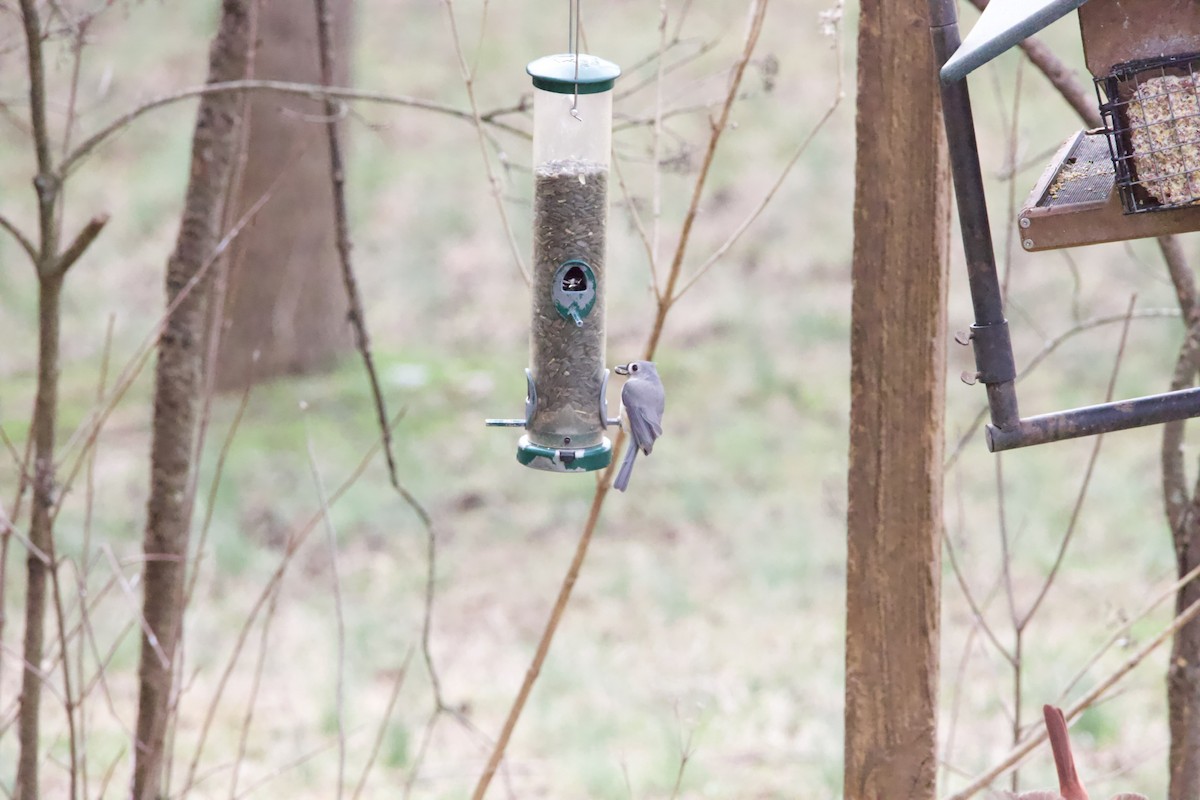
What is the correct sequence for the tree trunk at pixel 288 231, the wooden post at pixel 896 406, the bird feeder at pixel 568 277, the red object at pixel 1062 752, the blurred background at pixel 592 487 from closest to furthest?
the red object at pixel 1062 752
the wooden post at pixel 896 406
the bird feeder at pixel 568 277
the blurred background at pixel 592 487
the tree trunk at pixel 288 231

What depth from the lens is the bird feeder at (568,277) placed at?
89.0 inches

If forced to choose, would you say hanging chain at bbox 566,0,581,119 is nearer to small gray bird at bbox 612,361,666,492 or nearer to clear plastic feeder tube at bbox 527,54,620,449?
clear plastic feeder tube at bbox 527,54,620,449

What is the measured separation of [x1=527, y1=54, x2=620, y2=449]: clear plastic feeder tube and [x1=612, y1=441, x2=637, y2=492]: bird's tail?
230mm

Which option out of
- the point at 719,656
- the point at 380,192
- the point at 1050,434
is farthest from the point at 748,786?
the point at 380,192

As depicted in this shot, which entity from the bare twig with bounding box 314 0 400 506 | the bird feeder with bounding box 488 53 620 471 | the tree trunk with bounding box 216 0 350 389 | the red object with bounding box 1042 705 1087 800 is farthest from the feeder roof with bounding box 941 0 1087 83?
the tree trunk with bounding box 216 0 350 389

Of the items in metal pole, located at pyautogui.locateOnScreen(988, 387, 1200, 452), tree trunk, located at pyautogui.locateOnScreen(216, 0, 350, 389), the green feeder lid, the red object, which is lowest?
the red object

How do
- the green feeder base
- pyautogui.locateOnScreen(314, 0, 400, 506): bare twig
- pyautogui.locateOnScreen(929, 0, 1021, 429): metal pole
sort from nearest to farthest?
pyautogui.locateOnScreen(929, 0, 1021, 429): metal pole
the green feeder base
pyautogui.locateOnScreen(314, 0, 400, 506): bare twig

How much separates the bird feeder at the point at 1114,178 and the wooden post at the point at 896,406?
0.49ft

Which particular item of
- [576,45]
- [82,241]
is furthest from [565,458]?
[82,241]

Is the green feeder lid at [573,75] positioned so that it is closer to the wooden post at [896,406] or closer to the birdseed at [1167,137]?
the wooden post at [896,406]

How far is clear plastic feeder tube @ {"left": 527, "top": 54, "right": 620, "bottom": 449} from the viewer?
7.45ft

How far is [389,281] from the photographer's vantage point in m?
10.5

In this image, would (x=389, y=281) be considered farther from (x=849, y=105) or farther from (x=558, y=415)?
(x=558, y=415)

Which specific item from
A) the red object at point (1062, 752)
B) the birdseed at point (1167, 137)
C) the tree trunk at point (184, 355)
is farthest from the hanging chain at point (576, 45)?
the red object at point (1062, 752)
